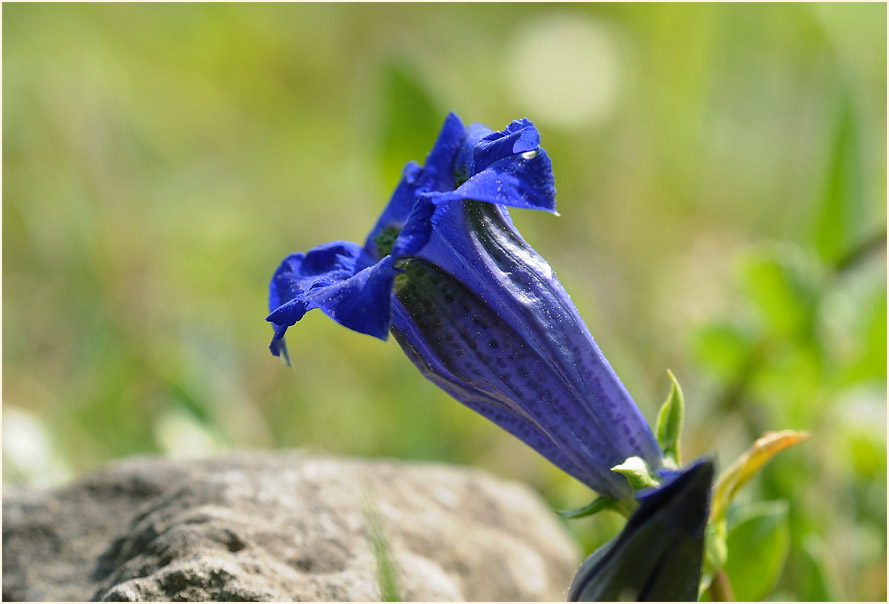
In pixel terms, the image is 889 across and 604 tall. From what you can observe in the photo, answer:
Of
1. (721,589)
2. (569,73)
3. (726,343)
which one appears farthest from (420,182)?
(569,73)

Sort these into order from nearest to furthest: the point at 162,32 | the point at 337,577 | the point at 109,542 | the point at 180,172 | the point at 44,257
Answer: the point at 337,577 → the point at 109,542 → the point at 44,257 → the point at 180,172 → the point at 162,32

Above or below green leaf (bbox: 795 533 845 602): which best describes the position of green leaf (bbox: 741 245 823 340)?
above

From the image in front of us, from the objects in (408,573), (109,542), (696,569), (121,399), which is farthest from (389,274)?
(121,399)

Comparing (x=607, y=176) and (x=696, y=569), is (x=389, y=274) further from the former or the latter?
(x=607, y=176)

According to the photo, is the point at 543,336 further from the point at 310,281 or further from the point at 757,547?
the point at 757,547

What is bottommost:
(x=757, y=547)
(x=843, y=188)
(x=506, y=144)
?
(x=757, y=547)

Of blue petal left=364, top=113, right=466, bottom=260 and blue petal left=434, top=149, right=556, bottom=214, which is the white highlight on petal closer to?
blue petal left=364, top=113, right=466, bottom=260

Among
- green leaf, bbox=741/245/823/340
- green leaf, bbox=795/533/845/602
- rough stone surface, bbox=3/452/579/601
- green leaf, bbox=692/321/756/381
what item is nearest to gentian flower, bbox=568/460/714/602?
rough stone surface, bbox=3/452/579/601
